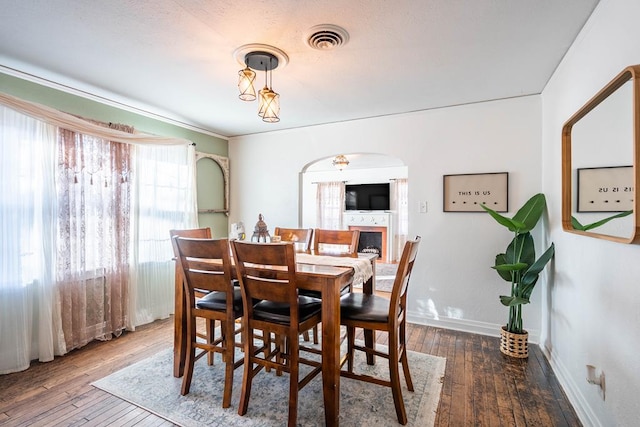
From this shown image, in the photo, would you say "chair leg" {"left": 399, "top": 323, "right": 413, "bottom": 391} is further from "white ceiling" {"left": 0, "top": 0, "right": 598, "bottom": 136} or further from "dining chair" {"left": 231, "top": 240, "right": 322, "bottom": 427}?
"white ceiling" {"left": 0, "top": 0, "right": 598, "bottom": 136}

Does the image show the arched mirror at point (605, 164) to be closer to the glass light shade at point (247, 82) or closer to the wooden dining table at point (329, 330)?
the wooden dining table at point (329, 330)

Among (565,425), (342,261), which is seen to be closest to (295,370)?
(342,261)

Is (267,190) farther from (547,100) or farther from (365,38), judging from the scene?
(547,100)

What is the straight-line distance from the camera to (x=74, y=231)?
2803 mm

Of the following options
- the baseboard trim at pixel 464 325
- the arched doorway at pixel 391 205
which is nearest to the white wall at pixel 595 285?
the baseboard trim at pixel 464 325

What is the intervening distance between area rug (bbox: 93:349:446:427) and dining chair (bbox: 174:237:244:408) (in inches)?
4.6

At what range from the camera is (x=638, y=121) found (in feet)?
4.02

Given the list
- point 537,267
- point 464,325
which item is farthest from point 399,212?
point 537,267

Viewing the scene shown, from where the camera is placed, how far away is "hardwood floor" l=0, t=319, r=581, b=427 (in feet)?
6.11

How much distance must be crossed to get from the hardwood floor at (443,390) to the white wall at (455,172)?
449 millimetres

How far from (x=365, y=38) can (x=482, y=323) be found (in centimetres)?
284

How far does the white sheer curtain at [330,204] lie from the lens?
8.16 meters

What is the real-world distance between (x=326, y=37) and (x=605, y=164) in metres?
1.68

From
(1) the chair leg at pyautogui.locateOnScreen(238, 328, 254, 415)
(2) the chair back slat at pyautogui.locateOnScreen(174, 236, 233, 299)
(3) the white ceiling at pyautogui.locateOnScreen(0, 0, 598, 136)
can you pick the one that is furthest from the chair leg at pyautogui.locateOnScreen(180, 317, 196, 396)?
(3) the white ceiling at pyautogui.locateOnScreen(0, 0, 598, 136)
